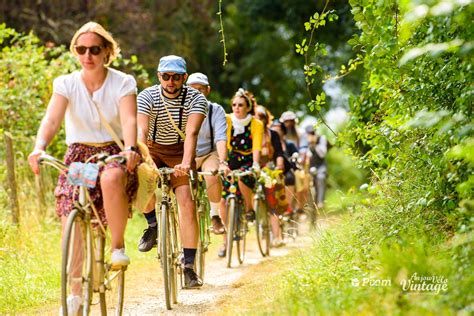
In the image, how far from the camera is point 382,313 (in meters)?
5.71

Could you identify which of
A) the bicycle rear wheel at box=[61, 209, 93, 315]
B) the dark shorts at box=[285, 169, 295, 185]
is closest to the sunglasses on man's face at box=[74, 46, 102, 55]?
the bicycle rear wheel at box=[61, 209, 93, 315]

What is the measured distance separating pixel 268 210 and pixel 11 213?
12.6ft

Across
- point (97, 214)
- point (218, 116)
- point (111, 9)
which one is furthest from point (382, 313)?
point (111, 9)

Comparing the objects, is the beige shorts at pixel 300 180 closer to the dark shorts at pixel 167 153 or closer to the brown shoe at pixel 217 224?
the brown shoe at pixel 217 224

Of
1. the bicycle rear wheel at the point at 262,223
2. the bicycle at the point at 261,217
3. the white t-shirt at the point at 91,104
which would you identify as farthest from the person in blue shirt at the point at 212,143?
the white t-shirt at the point at 91,104

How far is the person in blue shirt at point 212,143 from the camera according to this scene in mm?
10375

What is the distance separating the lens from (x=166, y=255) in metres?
8.63

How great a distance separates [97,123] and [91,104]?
13 centimetres

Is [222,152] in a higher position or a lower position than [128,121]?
higher

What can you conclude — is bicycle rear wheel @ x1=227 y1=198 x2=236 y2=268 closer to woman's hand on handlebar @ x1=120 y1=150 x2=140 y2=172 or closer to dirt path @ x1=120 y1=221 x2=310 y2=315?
dirt path @ x1=120 y1=221 x2=310 y2=315

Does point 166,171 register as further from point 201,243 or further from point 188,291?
point 201,243

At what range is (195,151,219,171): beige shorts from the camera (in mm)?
10523

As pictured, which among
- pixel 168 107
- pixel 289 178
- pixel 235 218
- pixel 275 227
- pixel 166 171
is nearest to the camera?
pixel 166 171

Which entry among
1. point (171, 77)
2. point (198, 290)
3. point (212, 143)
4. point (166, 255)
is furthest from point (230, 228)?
point (166, 255)
